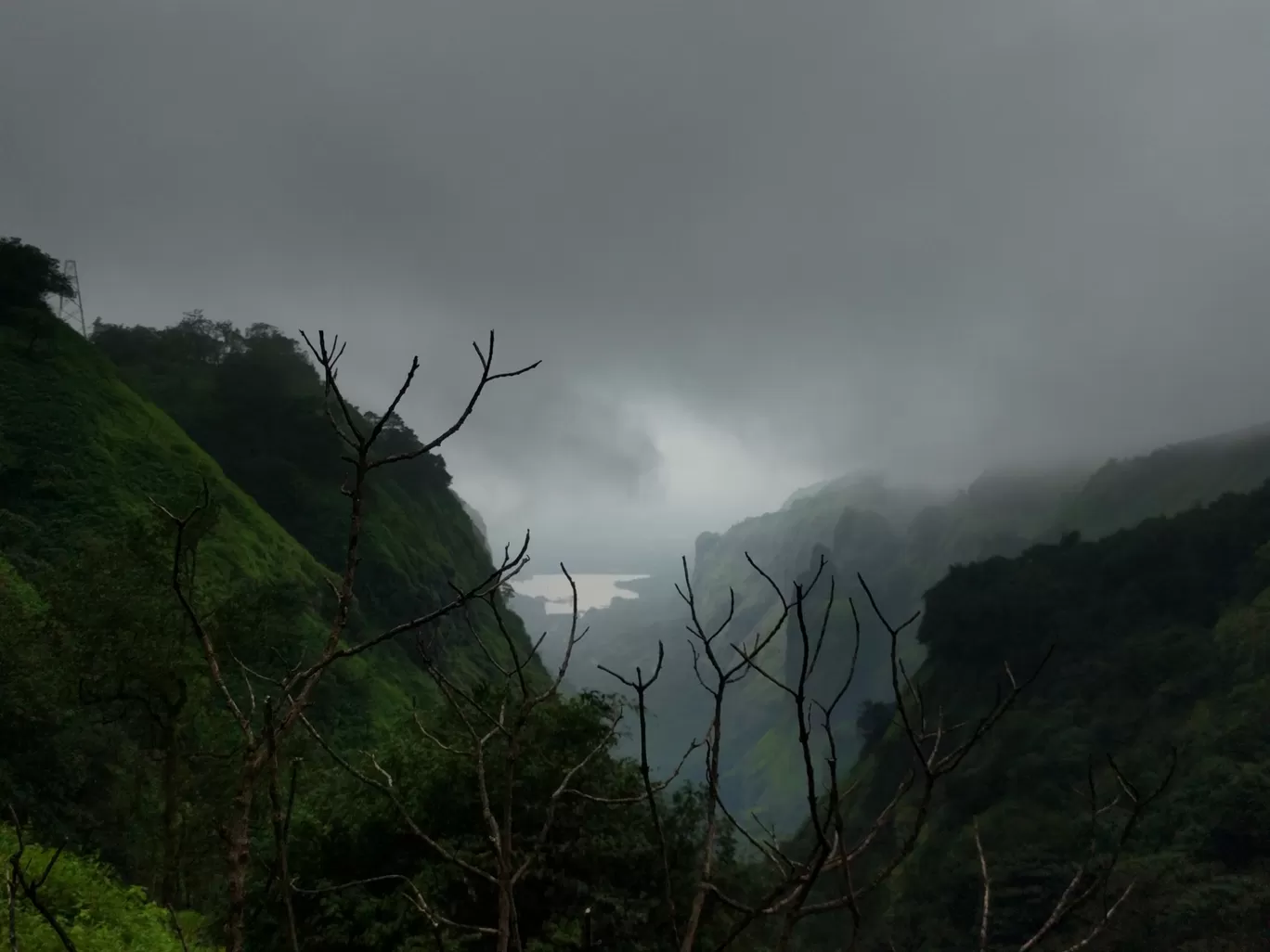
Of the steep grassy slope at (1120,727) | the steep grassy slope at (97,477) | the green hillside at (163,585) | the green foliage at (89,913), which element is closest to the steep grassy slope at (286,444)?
the green hillside at (163,585)

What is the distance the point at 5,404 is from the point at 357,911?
37025 mm

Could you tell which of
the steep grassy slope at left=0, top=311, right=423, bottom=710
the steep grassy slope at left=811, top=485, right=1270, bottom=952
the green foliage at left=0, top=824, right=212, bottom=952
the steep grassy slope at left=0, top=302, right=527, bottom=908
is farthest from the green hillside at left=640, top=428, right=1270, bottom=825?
the green foliage at left=0, top=824, right=212, bottom=952

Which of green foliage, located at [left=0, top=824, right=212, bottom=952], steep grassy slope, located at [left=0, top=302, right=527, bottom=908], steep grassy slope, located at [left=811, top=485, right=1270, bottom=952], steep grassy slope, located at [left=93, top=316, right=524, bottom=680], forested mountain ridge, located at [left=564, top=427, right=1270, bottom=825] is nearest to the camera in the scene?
green foliage, located at [left=0, top=824, right=212, bottom=952]

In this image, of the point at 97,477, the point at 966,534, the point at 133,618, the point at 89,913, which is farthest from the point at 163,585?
the point at 966,534

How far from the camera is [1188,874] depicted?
28.0 meters

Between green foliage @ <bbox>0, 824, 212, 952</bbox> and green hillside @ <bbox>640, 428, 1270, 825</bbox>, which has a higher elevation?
green hillside @ <bbox>640, 428, 1270, 825</bbox>

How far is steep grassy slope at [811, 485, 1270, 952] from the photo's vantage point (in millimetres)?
29062

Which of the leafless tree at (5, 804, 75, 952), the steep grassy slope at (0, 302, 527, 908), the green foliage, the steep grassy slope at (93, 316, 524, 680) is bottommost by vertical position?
the green foliage

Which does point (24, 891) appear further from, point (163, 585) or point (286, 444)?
point (286, 444)

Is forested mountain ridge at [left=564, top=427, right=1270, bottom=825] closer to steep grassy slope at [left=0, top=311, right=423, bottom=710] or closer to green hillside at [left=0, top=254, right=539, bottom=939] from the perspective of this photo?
green hillside at [left=0, top=254, right=539, bottom=939]

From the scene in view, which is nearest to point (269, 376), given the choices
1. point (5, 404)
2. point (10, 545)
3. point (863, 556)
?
point (5, 404)

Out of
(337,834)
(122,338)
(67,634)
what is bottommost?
(337,834)

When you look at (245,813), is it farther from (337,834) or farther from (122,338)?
(122,338)

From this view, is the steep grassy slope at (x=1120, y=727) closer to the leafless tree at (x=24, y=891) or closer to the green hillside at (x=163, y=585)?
the green hillside at (x=163, y=585)
